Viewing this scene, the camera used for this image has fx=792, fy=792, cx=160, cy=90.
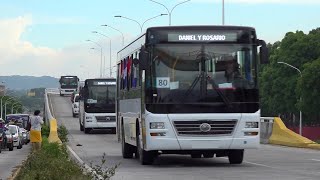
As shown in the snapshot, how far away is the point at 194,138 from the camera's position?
19125mm

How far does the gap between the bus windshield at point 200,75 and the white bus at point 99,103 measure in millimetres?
30093

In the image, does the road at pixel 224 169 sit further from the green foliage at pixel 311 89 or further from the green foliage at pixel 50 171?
the green foliage at pixel 311 89

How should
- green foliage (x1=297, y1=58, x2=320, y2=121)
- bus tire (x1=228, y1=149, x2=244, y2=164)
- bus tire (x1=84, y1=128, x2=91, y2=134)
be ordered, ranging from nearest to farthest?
bus tire (x1=228, y1=149, x2=244, y2=164), bus tire (x1=84, y1=128, x2=91, y2=134), green foliage (x1=297, y1=58, x2=320, y2=121)

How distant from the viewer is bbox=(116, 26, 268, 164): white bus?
62.5ft

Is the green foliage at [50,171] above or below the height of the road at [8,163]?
above

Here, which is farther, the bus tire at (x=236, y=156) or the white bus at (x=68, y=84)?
the white bus at (x=68, y=84)

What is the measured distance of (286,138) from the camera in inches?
1313

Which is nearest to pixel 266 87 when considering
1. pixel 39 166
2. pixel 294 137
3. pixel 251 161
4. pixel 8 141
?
pixel 8 141

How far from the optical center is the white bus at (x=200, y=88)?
62.5 feet

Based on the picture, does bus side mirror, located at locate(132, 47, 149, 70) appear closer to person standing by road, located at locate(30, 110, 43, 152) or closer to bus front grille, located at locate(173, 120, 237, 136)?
bus front grille, located at locate(173, 120, 237, 136)

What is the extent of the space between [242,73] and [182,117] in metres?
1.81

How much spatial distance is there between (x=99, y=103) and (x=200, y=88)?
104 feet

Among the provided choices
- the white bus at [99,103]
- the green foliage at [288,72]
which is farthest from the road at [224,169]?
the green foliage at [288,72]

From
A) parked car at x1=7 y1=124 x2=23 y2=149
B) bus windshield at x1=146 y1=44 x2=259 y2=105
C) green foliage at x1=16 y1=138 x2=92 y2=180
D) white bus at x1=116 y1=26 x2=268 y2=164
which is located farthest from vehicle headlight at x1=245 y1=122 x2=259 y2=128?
parked car at x1=7 y1=124 x2=23 y2=149
